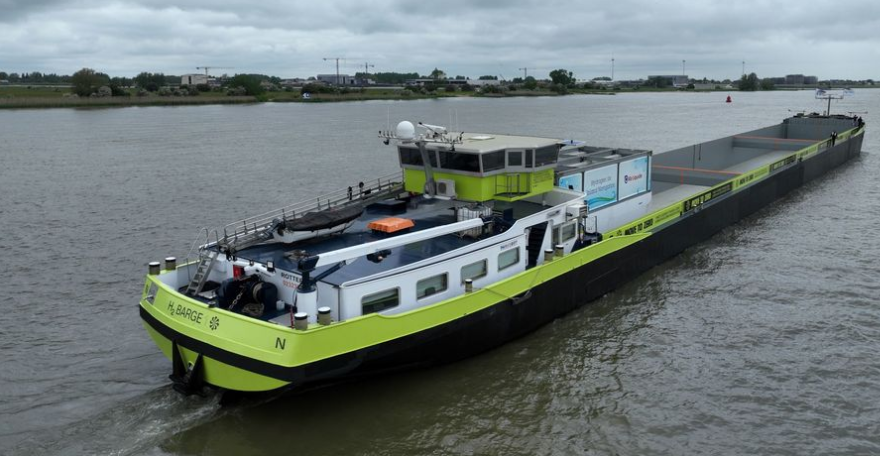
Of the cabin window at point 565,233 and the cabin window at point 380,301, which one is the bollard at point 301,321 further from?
the cabin window at point 565,233

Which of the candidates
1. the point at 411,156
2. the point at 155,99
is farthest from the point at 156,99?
the point at 411,156

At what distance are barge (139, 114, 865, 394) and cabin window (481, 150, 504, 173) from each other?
43mm

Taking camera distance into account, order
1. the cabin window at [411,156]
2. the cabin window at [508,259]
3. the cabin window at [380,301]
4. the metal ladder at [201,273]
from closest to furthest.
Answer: the cabin window at [380,301], the metal ladder at [201,273], the cabin window at [508,259], the cabin window at [411,156]

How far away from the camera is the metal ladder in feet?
37.9

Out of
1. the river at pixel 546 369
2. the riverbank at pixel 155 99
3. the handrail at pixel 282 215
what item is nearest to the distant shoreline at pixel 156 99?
the riverbank at pixel 155 99

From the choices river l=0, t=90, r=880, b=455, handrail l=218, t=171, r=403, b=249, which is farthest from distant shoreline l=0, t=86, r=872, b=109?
handrail l=218, t=171, r=403, b=249

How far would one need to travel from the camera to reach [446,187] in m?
14.3

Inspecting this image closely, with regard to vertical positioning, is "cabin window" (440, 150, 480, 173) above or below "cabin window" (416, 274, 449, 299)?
above

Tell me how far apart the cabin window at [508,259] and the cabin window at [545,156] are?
2.09 m

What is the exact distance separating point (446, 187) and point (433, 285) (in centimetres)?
311

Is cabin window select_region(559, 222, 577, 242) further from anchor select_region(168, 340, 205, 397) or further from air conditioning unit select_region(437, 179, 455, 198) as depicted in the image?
anchor select_region(168, 340, 205, 397)

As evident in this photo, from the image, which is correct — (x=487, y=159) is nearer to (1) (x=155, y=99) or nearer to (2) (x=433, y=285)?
(2) (x=433, y=285)

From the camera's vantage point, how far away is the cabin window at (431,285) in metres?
11.6

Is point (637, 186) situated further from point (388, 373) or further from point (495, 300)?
point (388, 373)
